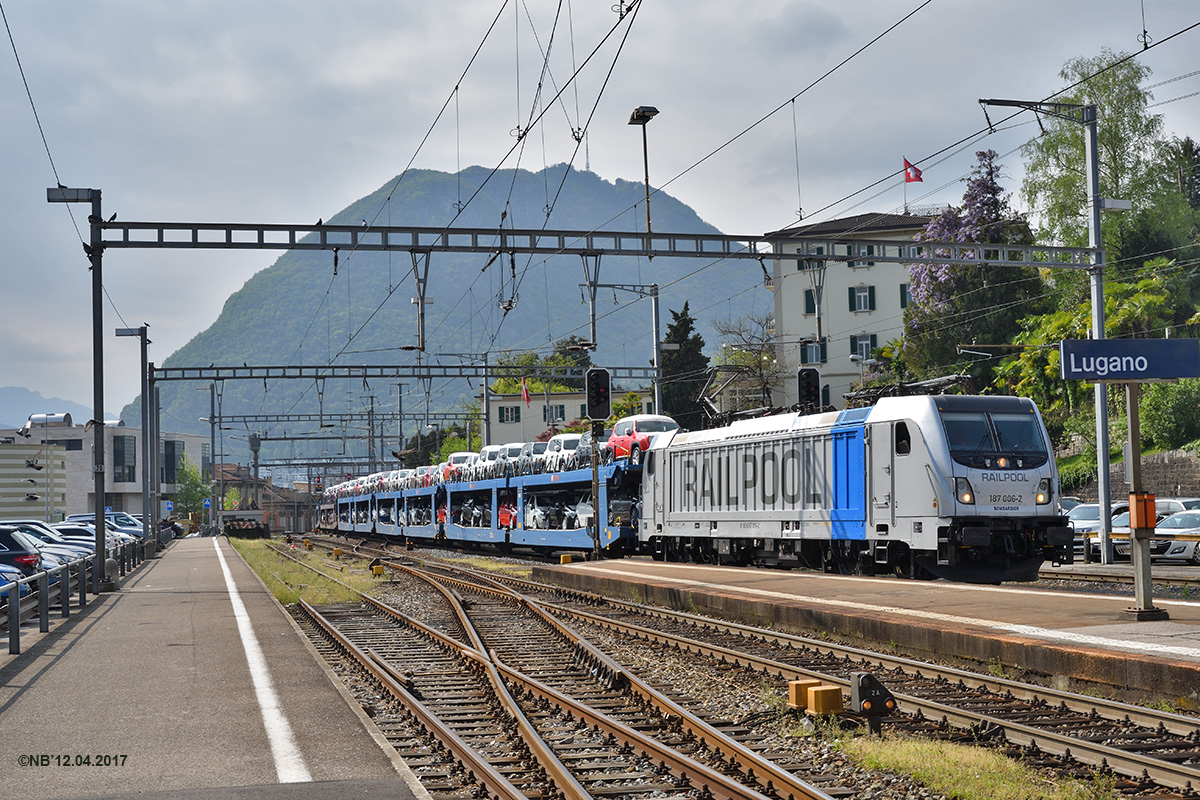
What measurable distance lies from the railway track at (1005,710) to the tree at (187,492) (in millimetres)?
143336

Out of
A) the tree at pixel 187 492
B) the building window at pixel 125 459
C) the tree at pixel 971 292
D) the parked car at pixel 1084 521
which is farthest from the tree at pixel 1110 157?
the tree at pixel 187 492

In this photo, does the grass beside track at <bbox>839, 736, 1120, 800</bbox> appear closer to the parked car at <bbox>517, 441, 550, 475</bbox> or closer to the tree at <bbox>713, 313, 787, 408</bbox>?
the parked car at <bbox>517, 441, 550, 475</bbox>

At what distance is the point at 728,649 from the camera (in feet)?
44.6

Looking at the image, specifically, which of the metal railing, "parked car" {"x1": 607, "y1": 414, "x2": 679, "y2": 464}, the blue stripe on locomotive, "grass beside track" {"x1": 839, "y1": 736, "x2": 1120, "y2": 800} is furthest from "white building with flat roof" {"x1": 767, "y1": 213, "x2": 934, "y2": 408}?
"grass beside track" {"x1": 839, "y1": 736, "x2": 1120, "y2": 800}

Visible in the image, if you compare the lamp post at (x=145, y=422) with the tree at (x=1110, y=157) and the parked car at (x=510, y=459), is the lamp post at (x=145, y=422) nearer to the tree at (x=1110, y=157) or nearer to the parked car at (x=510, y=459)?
the parked car at (x=510, y=459)

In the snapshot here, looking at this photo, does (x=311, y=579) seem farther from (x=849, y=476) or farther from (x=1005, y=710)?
(x=1005, y=710)

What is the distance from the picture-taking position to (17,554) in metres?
22.1

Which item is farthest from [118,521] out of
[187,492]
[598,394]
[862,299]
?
[187,492]

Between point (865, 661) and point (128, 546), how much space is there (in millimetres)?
23965

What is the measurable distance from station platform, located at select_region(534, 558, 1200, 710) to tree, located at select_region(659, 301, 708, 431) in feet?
179

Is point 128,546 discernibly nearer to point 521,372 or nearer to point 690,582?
point 690,582

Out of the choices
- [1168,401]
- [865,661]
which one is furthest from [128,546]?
[1168,401]

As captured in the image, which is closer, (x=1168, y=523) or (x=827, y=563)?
(x=827, y=563)

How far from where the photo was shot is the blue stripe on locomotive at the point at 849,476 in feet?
68.3
